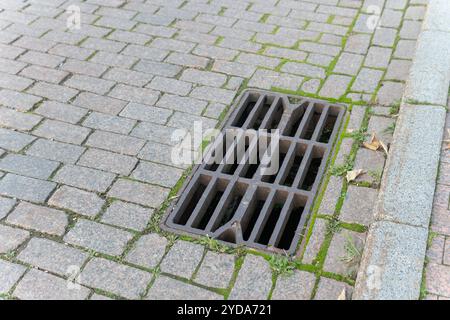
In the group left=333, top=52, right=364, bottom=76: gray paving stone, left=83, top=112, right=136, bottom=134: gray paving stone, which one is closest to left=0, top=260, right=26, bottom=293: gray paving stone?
left=83, top=112, right=136, bottom=134: gray paving stone

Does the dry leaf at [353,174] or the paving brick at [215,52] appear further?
the paving brick at [215,52]

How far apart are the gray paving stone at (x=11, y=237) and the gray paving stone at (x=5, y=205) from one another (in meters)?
0.11

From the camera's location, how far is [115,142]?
3.38 m

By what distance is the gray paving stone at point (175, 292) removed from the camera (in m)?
2.44

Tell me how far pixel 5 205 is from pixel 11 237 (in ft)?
0.88

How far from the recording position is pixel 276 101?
145 inches

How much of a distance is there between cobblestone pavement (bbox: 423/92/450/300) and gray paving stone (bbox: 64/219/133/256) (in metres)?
1.47

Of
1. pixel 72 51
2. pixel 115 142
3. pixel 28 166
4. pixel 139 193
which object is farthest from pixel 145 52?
pixel 139 193

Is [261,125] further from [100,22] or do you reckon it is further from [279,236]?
[100,22]

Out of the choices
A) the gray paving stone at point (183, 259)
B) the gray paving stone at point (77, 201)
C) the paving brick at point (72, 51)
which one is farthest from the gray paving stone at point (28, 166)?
the paving brick at point (72, 51)

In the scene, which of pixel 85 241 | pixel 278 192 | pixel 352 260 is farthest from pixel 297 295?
pixel 85 241

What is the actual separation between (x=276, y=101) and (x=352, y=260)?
1449 millimetres

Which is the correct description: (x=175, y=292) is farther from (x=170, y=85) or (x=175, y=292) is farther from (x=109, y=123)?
(x=170, y=85)

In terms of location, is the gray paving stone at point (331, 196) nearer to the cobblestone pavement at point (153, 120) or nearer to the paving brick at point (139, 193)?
the cobblestone pavement at point (153, 120)
